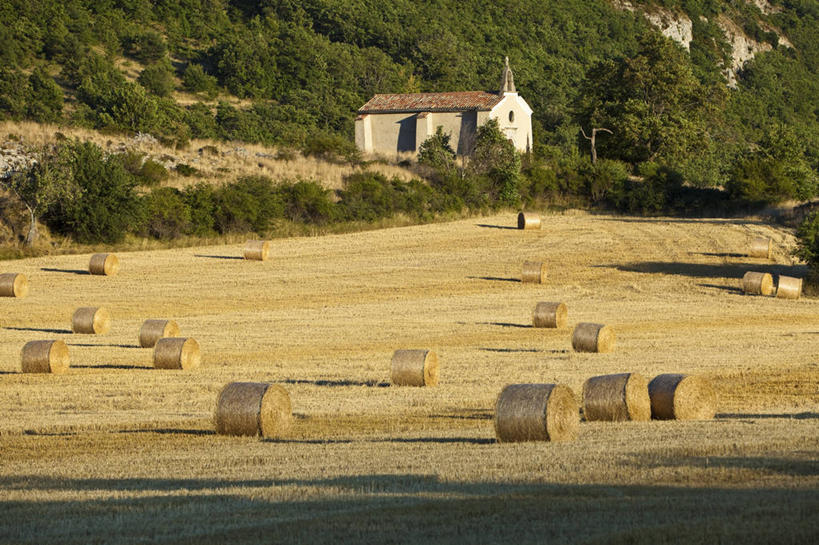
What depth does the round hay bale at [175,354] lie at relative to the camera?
21109 mm

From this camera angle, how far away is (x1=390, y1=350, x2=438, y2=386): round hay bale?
18.9 meters

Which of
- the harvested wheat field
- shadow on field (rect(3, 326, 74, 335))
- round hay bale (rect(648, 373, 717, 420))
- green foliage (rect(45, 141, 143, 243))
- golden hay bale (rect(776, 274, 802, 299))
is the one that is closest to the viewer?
the harvested wheat field

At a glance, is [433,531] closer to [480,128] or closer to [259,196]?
[259,196]

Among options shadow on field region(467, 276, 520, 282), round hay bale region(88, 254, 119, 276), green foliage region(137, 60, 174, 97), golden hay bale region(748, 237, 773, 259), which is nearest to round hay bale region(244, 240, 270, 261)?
round hay bale region(88, 254, 119, 276)

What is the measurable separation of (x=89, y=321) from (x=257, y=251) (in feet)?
49.8

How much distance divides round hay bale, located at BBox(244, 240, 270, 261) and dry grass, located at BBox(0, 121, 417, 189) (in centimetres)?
1036

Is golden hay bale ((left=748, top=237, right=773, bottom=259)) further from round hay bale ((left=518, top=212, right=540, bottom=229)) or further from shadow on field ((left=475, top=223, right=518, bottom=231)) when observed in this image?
shadow on field ((left=475, top=223, right=518, bottom=231))

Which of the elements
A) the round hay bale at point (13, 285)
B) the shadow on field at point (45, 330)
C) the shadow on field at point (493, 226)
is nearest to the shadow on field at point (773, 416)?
the shadow on field at point (45, 330)

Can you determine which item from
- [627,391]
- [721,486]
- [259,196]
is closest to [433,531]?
[721,486]

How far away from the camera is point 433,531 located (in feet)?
27.9

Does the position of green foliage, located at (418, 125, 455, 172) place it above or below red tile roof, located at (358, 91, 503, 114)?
below

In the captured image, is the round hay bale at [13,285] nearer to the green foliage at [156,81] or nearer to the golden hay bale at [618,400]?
the golden hay bale at [618,400]

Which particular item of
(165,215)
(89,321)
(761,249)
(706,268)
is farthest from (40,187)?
(761,249)

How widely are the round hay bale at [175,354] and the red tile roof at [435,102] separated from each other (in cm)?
5550
